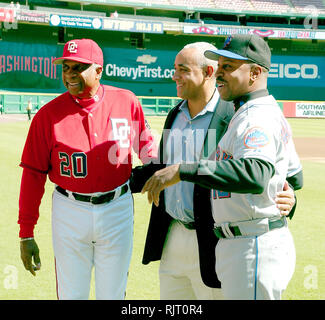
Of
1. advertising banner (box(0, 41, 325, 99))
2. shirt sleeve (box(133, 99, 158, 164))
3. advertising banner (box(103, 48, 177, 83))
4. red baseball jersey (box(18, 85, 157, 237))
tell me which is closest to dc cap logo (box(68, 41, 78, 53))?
red baseball jersey (box(18, 85, 157, 237))

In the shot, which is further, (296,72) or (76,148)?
(296,72)

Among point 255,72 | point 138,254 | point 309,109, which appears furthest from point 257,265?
point 309,109

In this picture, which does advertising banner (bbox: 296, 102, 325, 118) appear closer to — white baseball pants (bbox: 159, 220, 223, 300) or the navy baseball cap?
white baseball pants (bbox: 159, 220, 223, 300)

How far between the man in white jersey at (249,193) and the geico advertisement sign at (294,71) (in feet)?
131

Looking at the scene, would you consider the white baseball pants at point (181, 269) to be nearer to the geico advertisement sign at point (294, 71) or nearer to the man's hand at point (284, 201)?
the man's hand at point (284, 201)

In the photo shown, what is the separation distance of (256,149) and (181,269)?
3.89 ft

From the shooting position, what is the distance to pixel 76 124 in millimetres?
3217

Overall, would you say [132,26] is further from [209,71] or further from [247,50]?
[247,50]

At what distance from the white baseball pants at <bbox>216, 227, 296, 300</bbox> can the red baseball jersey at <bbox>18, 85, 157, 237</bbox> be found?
3.44ft

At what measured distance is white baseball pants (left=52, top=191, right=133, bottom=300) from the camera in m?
3.16

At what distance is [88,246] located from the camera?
10.5ft

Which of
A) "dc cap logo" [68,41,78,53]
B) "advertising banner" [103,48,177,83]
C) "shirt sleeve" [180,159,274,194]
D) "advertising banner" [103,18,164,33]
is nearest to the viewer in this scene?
"shirt sleeve" [180,159,274,194]

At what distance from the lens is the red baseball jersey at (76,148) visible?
10.4 feet
